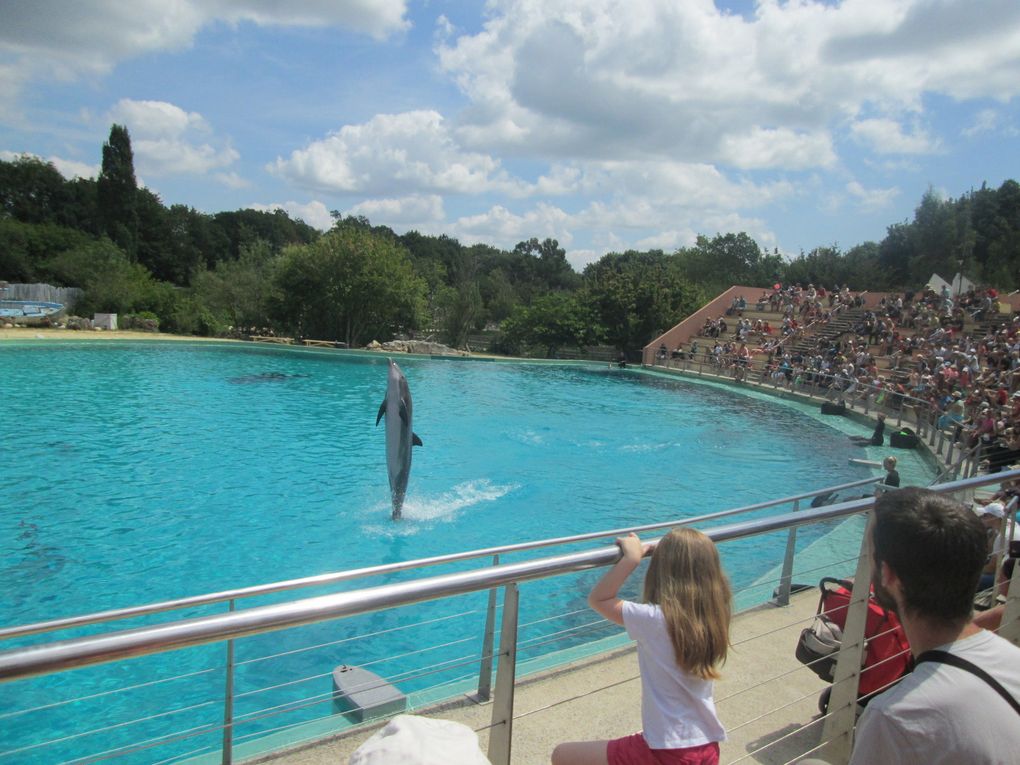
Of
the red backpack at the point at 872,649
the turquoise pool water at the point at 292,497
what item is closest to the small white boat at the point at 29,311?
the turquoise pool water at the point at 292,497

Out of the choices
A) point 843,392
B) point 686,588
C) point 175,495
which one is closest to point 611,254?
point 843,392

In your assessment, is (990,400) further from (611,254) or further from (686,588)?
(611,254)

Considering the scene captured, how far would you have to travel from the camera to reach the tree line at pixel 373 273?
136 feet

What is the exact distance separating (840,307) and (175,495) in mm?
31280

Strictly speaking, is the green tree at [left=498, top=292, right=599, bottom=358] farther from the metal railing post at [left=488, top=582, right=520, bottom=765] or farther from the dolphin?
the metal railing post at [left=488, top=582, right=520, bottom=765]

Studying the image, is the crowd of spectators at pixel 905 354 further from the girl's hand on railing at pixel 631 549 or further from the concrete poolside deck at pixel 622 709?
the girl's hand on railing at pixel 631 549

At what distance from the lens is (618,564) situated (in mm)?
2258

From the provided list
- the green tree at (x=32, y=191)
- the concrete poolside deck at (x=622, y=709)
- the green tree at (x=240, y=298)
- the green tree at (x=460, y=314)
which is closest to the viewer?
the concrete poolside deck at (x=622, y=709)

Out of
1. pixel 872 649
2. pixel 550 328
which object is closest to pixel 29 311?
pixel 550 328

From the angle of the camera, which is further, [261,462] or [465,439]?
[465,439]

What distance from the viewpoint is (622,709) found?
11.8 feet

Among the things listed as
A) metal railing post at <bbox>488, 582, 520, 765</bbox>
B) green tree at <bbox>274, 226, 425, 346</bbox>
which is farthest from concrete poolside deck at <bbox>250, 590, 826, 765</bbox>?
green tree at <bbox>274, 226, 425, 346</bbox>

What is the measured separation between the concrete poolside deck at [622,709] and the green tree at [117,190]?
68811 mm

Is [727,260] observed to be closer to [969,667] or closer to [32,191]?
[32,191]
